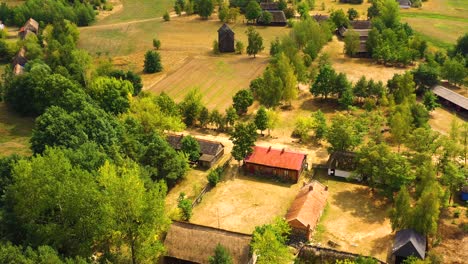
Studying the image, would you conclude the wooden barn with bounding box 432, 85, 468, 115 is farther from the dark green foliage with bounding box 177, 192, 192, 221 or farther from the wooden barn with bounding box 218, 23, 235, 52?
the dark green foliage with bounding box 177, 192, 192, 221

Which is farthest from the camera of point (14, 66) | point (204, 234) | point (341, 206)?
point (14, 66)

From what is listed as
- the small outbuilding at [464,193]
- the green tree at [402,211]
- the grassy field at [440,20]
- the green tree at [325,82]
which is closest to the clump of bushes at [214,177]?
the green tree at [402,211]

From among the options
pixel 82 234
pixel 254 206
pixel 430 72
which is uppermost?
pixel 430 72

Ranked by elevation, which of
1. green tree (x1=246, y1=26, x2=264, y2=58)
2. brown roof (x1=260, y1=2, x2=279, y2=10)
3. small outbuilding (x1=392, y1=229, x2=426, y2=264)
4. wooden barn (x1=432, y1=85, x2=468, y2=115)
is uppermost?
brown roof (x1=260, y1=2, x2=279, y2=10)

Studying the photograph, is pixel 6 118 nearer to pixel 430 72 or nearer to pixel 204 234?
pixel 204 234

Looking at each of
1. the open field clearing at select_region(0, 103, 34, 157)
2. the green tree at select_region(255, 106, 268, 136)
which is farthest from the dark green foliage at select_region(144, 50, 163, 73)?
the green tree at select_region(255, 106, 268, 136)

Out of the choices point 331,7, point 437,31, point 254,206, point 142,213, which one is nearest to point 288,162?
point 254,206

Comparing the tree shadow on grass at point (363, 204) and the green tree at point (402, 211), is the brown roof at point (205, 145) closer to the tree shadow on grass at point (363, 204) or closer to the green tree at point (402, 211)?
the tree shadow on grass at point (363, 204)
